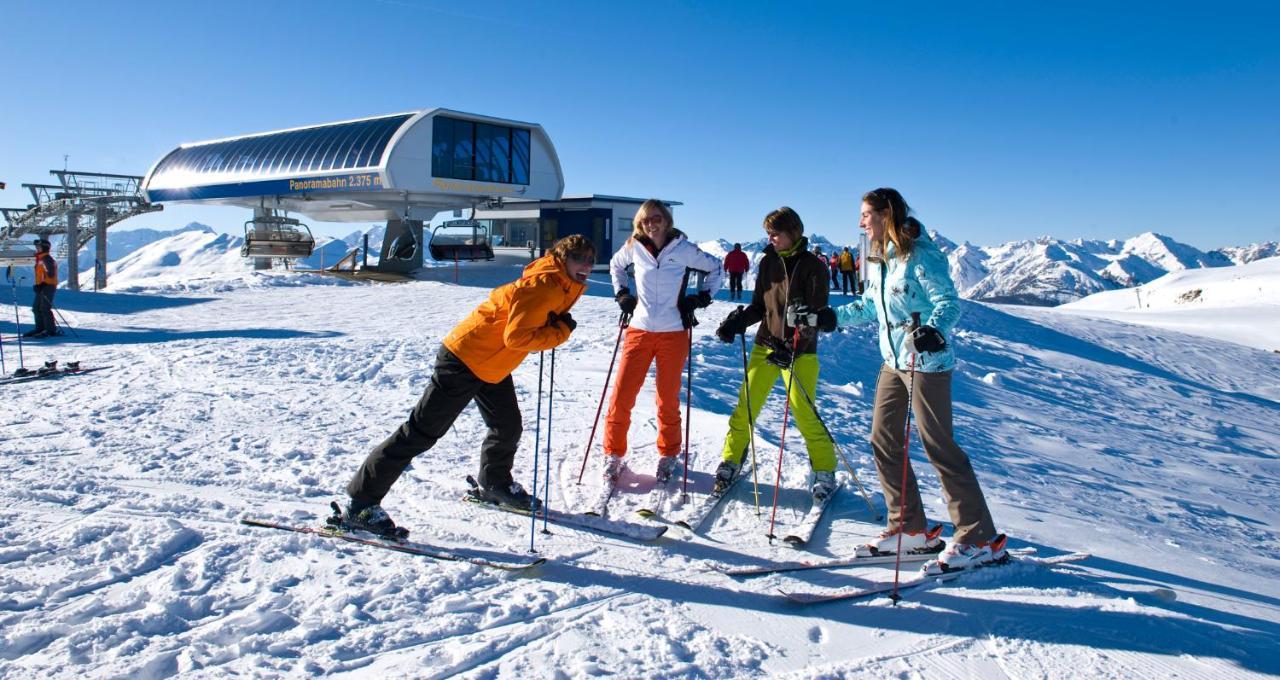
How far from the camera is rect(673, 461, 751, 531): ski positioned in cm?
423

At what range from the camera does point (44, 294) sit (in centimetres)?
1143

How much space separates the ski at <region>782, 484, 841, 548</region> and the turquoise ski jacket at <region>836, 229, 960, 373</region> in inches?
40.5

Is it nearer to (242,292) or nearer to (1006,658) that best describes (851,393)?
(1006,658)

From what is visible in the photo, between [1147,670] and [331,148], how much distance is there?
2607 cm

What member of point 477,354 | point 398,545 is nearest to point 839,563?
point 477,354

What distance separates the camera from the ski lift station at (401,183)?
2295 cm

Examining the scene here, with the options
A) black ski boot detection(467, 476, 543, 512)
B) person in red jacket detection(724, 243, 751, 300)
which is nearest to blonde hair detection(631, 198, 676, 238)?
black ski boot detection(467, 476, 543, 512)

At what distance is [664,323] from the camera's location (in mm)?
4691

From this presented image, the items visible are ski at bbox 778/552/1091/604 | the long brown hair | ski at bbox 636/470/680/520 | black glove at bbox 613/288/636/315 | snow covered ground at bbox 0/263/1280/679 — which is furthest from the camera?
black glove at bbox 613/288/636/315

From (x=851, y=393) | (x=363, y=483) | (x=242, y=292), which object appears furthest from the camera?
(x=242, y=292)

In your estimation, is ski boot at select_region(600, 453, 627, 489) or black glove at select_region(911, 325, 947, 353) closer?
black glove at select_region(911, 325, 947, 353)

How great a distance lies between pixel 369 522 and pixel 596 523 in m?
1.17

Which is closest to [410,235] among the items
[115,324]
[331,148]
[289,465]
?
[331,148]

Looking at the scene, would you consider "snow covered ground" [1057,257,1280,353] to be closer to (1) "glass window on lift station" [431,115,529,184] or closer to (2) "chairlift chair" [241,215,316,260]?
(1) "glass window on lift station" [431,115,529,184]
